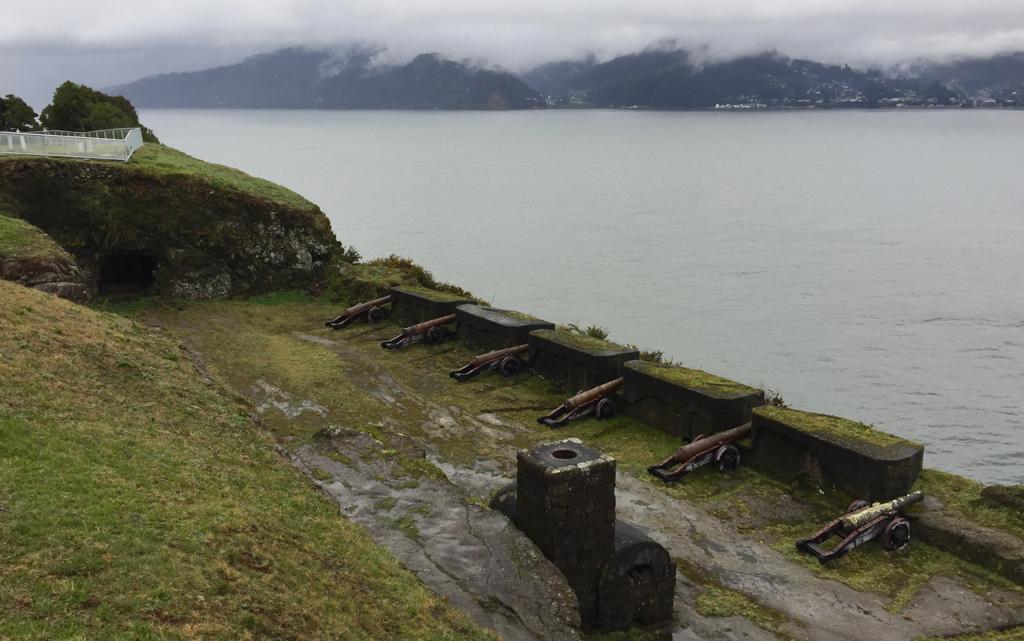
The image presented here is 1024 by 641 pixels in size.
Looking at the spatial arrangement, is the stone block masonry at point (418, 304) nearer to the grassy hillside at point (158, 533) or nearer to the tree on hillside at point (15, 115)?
the grassy hillside at point (158, 533)

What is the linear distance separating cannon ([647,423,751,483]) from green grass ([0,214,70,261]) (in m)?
13.2

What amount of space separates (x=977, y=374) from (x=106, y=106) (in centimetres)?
4322

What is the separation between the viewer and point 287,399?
15.8 meters

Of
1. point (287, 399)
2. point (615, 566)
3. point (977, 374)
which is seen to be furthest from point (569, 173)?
point (615, 566)

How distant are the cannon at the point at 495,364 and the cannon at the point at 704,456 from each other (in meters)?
5.57

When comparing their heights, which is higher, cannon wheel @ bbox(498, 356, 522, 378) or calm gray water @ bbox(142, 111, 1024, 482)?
cannon wheel @ bbox(498, 356, 522, 378)

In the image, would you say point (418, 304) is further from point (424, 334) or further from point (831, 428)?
point (831, 428)

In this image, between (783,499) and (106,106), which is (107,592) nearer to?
(783,499)

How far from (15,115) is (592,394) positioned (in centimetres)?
3903

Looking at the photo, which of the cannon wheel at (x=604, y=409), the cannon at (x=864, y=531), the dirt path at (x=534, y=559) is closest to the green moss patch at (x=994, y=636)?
the dirt path at (x=534, y=559)

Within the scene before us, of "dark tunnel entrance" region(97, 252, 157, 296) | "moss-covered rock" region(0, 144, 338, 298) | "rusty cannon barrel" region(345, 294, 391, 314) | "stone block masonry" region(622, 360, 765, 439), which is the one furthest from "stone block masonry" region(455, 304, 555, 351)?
"dark tunnel entrance" region(97, 252, 157, 296)

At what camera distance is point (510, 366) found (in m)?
18.5

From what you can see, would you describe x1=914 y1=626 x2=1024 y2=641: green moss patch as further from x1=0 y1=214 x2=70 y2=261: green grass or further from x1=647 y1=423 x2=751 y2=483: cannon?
x1=0 y1=214 x2=70 y2=261: green grass

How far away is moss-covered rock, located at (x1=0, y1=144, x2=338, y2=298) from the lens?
23.2 meters
